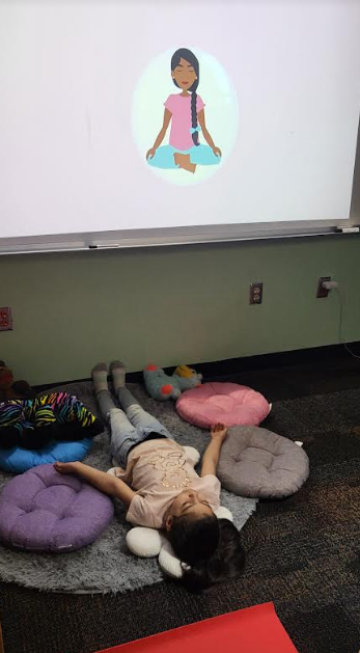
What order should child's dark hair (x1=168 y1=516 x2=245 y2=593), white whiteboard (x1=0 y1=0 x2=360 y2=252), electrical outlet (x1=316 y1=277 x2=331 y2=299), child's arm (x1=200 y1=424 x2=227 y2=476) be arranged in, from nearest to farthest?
1. child's dark hair (x1=168 y1=516 x2=245 y2=593)
2. child's arm (x1=200 y1=424 x2=227 y2=476)
3. white whiteboard (x1=0 y1=0 x2=360 y2=252)
4. electrical outlet (x1=316 y1=277 x2=331 y2=299)

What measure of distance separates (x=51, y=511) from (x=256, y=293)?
1496mm

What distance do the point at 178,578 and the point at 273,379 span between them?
1.42 metres

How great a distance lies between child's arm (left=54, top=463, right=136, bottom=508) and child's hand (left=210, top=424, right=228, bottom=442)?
455 mm

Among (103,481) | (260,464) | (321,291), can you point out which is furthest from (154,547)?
(321,291)

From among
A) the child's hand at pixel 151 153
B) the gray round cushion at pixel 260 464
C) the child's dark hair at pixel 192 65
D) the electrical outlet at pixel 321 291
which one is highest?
the child's dark hair at pixel 192 65

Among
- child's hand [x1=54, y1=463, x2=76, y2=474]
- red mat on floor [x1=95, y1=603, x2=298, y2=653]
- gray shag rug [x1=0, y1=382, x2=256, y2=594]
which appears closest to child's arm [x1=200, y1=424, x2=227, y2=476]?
gray shag rug [x1=0, y1=382, x2=256, y2=594]

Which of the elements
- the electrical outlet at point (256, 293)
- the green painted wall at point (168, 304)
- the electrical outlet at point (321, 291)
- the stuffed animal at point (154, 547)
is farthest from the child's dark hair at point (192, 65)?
the stuffed animal at point (154, 547)

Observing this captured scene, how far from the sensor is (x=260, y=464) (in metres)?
1.96

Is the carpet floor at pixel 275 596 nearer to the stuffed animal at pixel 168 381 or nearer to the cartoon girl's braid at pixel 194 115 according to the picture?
the stuffed animal at pixel 168 381

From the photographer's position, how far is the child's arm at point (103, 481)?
175cm

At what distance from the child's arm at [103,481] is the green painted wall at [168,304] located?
754mm

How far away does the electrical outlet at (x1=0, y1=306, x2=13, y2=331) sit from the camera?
7.59 feet

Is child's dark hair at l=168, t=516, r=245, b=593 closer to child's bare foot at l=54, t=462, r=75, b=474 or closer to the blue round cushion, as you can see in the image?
child's bare foot at l=54, t=462, r=75, b=474

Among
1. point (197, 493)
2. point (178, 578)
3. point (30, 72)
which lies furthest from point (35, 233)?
point (178, 578)
